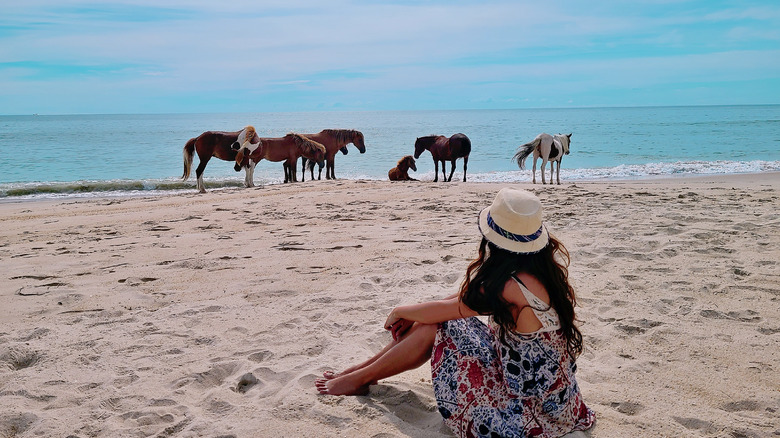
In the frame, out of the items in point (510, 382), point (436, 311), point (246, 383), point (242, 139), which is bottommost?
point (246, 383)

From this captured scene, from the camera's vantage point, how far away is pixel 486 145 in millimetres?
34375

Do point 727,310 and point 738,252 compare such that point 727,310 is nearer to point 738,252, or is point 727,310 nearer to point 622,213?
point 738,252

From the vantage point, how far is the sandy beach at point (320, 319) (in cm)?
293

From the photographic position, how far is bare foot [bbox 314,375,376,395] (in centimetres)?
310

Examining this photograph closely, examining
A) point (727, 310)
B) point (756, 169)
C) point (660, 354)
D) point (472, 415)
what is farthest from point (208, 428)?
point (756, 169)

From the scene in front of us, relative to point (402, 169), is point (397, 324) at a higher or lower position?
lower

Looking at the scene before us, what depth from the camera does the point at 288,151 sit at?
15.2 metres

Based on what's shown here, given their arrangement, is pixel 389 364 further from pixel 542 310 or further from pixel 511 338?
pixel 542 310

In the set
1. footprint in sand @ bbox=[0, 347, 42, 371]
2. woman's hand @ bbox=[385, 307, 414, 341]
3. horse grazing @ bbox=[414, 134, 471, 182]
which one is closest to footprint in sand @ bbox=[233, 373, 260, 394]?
woman's hand @ bbox=[385, 307, 414, 341]

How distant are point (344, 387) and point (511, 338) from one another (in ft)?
3.50

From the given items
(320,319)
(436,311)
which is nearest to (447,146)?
(320,319)

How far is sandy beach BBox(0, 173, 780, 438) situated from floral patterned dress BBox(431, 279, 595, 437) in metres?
0.30

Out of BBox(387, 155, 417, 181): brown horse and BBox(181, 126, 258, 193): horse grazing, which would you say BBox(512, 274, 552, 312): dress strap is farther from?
BBox(387, 155, 417, 181): brown horse

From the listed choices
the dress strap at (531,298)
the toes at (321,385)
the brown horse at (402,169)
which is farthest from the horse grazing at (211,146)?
the dress strap at (531,298)
